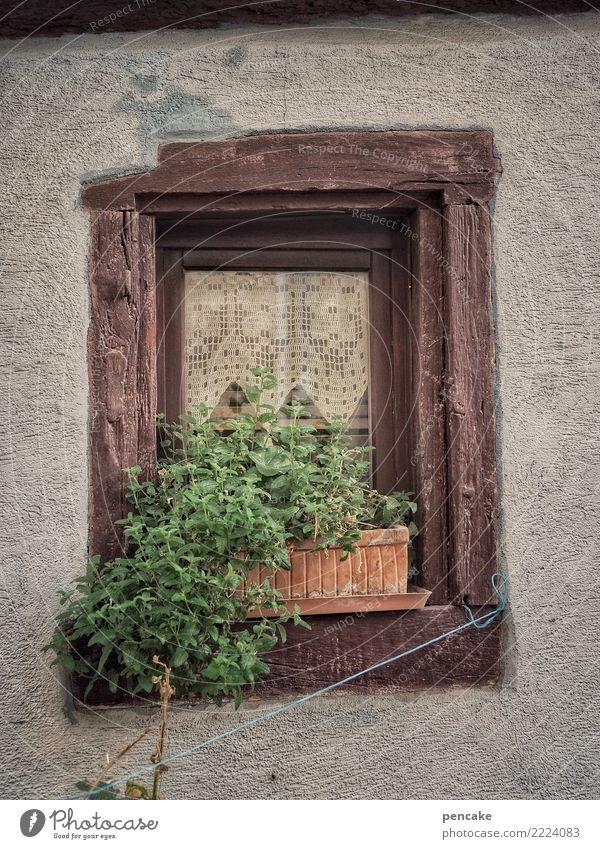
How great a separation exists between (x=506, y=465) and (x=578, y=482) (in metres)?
0.26

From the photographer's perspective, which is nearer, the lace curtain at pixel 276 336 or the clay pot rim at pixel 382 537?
the clay pot rim at pixel 382 537

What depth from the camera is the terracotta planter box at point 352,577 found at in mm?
2719

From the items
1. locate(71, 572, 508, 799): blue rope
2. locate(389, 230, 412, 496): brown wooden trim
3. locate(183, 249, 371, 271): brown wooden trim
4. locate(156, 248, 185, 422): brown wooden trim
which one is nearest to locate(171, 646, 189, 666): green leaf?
locate(71, 572, 508, 799): blue rope

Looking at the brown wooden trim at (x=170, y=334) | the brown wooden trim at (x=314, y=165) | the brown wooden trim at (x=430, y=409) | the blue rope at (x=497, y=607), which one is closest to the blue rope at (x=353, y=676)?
the blue rope at (x=497, y=607)

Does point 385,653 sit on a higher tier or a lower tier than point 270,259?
lower

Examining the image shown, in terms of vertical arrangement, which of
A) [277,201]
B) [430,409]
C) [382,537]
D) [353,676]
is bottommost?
[353,676]

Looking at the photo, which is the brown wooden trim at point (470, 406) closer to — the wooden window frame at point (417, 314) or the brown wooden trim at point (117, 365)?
the wooden window frame at point (417, 314)

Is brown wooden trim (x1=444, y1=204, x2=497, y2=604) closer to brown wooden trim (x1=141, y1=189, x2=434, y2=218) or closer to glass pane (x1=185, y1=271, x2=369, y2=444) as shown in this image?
brown wooden trim (x1=141, y1=189, x2=434, y2=218)

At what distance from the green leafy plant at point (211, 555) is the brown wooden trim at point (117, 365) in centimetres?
11

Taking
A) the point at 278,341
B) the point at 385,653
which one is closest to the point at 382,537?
the point at 385,653

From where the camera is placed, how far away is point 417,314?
117 inches

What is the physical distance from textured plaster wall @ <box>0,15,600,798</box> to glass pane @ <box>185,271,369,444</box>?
17.6 inches

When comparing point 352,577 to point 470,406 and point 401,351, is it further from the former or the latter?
point 401,351

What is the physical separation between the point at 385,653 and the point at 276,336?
1202 mm
